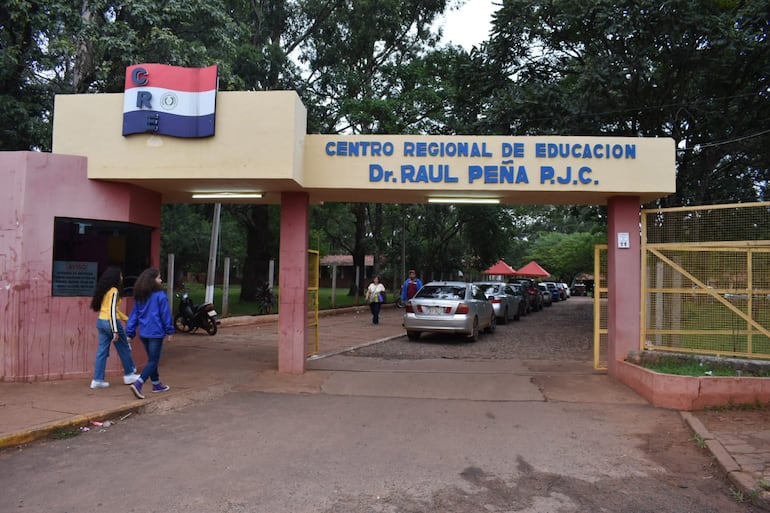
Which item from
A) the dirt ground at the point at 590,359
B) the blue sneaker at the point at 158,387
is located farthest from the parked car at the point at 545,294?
the blue sneaker at the point at 158,387

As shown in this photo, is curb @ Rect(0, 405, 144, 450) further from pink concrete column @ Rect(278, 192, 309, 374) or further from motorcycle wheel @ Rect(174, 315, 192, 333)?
motorcycle wheel @ Rect(174, 315, 192, 333)

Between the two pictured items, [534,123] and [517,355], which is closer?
[517,355]

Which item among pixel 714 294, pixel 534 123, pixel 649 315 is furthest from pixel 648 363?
pixel 534 123

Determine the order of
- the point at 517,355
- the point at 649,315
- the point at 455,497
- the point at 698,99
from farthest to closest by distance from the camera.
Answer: the point at 698,99 < the point at 517,355 < the point at 649,315 < the point at 455,497

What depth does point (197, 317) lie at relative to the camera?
48.1 ft

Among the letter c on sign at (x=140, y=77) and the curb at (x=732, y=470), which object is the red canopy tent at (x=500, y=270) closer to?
the curb at (x=732, y=470)

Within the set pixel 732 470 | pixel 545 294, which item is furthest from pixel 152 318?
pixel 545 294

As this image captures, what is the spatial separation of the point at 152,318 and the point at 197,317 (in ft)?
24.0

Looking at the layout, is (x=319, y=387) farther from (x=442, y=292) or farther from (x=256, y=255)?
(x=256, y=255)

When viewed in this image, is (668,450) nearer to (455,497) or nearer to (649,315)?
(455,497)

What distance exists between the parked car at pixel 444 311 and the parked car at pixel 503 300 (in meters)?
3.83

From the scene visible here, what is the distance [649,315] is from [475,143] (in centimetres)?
378

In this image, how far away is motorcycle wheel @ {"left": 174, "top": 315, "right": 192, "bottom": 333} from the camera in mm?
14961

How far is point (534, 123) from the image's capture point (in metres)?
16.7
